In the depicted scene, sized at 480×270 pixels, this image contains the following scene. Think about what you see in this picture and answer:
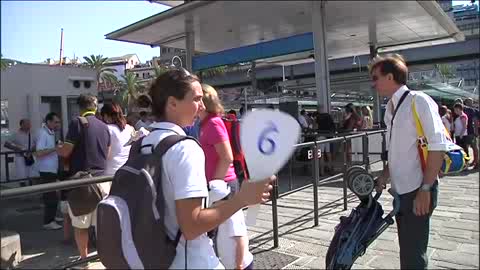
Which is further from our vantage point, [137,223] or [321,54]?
[321,54]

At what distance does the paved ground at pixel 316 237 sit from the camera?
153 inches

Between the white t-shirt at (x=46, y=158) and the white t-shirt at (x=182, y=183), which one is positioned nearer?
the white t-shirt at (x=182, y=183)

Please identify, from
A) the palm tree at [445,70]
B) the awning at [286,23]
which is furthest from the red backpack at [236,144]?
the palm tree at [445,70]

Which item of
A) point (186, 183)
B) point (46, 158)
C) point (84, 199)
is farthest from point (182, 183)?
point (46, 158)

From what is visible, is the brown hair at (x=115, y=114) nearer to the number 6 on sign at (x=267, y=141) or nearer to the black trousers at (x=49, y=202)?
the black trousers at (x=49, y=202)

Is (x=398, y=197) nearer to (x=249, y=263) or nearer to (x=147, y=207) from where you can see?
(x=249, y=263)

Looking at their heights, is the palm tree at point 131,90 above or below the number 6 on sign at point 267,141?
above

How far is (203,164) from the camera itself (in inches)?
61.6

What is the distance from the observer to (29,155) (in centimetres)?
814

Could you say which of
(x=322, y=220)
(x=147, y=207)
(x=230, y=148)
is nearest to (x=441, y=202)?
(x=322, y=220)

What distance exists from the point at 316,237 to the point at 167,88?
3440 millimetres

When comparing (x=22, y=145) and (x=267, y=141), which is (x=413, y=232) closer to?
(x=267, y=141)

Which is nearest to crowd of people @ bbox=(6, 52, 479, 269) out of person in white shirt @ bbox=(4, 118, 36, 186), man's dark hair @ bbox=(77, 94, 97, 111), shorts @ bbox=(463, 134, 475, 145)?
man's dark hair @ bbox=(77, 94, 97, 111)

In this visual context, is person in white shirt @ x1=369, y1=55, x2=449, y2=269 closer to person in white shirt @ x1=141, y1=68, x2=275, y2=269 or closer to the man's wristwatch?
the man's wristwatch
